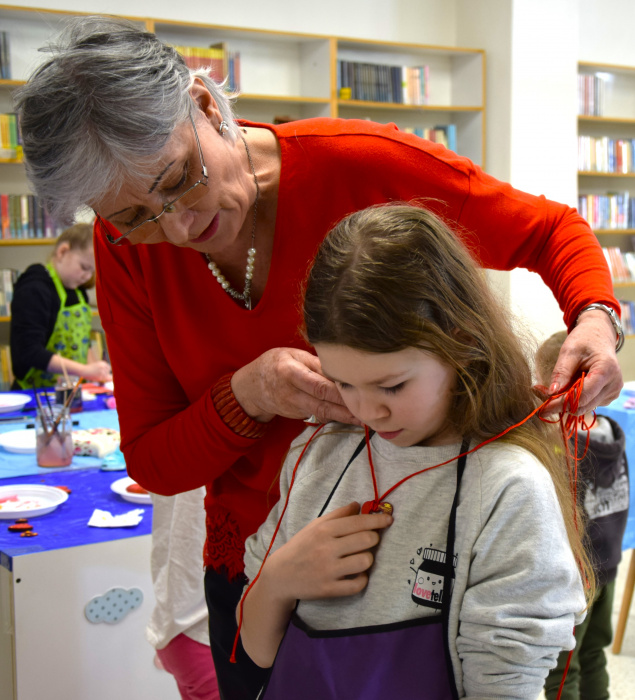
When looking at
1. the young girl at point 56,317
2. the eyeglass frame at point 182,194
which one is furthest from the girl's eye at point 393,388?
the young girl at point 56,317

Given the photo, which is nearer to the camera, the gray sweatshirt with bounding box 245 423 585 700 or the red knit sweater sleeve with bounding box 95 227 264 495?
the gray sweatshirt with bounding box 245 423 585 700

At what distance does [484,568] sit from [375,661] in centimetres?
17

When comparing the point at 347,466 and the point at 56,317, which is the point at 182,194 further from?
the point at 56,317

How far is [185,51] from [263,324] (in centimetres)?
411

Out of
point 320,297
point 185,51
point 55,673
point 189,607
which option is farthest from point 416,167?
point 185,51

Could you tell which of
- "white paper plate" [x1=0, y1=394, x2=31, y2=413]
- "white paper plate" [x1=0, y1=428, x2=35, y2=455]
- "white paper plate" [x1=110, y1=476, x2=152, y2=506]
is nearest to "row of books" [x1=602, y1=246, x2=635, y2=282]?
"white paper plate" [x1=0, y1=394, x2=31, y2=413]

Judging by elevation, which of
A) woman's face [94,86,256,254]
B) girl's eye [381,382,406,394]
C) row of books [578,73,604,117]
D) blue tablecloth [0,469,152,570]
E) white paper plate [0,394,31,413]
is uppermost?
row of books [578,73,604,117]

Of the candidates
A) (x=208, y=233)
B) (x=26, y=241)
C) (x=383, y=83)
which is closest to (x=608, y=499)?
(x=208, y=233)

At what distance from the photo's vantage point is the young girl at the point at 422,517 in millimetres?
859

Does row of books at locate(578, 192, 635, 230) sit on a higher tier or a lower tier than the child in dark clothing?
higher

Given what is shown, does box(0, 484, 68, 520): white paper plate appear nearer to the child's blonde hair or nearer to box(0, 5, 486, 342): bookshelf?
Result: the child's blonde hair

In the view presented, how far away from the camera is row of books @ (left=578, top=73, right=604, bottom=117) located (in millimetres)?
5742

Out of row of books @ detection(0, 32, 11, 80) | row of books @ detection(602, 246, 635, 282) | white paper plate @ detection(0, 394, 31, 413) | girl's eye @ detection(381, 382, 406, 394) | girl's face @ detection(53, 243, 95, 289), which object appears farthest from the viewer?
row of books @ detection(602, 246, 635, 282)

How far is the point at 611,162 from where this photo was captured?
5.95 m
